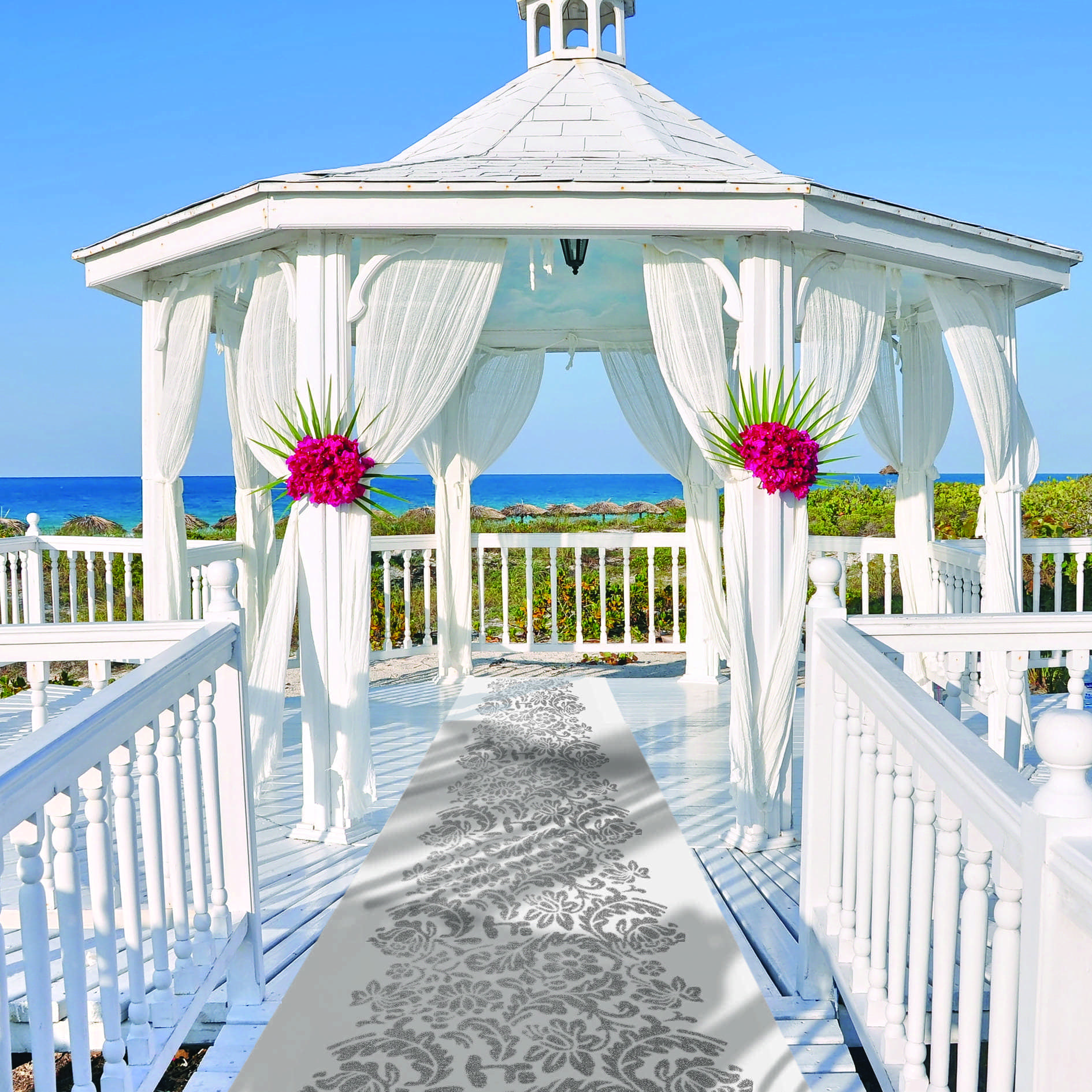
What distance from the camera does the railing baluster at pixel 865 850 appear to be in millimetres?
1874

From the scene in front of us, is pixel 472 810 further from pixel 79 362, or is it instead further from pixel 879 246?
pixel 79 362

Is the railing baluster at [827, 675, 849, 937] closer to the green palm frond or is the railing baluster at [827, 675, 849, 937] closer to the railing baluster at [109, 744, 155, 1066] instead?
the railing baluster at [109, 744, 155, 1066]

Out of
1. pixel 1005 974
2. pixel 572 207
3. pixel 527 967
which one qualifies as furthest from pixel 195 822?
pixel 572 207

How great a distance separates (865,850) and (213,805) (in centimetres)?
148

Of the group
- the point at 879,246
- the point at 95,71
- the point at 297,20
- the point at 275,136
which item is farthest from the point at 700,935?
the point at 275,136

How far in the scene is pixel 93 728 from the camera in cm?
148

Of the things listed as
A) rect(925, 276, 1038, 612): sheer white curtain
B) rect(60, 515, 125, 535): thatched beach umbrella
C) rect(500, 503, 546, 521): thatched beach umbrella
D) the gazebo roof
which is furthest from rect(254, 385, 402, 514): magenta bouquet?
rect(500, 503, 546, 521): thatched beach umbrella

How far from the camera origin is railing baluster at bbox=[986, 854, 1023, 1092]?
1.12 m

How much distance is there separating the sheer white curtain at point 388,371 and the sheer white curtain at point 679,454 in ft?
8.51

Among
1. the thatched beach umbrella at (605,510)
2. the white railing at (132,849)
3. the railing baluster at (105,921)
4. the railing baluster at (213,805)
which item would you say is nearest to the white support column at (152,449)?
the white railing at (132,849)

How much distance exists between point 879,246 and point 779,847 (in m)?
2.51

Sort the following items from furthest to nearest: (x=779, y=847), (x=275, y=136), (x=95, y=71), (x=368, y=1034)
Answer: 1. (x=275, y=136)
2. (x=95, y=71)
3. (x=779, y=847)
4. (x=368, y=1034)

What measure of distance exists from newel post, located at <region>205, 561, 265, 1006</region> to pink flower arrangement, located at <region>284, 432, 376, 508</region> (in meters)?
1.22

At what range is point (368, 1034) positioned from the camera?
75.7 inches
